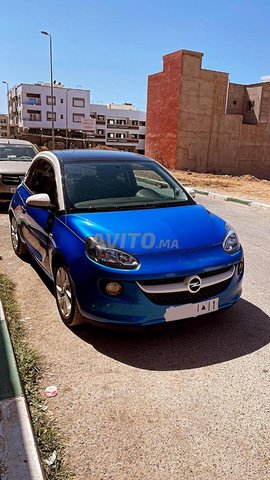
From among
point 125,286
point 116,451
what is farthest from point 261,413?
point 125,286

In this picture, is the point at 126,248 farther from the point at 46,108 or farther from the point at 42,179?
the point at 46,108

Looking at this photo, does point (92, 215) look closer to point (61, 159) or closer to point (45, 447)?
point (61, 159)

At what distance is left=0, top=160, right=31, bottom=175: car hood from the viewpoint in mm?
8984

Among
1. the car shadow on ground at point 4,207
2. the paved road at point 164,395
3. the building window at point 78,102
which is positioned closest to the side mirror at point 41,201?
the paved road at point 164,395

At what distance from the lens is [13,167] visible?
9.20 m

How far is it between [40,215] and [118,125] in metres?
96.6

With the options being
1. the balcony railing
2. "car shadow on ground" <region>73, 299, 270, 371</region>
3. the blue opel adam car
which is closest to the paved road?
"car shadow on ground" <region>73, 299, 270, 371</region>

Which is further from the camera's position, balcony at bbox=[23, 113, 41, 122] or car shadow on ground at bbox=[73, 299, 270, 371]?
balcony at bbox=[23, 113, 41, 122]

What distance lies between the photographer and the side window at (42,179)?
168 inches

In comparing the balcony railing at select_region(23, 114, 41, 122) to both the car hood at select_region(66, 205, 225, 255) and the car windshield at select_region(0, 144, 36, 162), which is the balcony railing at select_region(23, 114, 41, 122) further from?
the car hood at select_region(66, 205, 225, 255)

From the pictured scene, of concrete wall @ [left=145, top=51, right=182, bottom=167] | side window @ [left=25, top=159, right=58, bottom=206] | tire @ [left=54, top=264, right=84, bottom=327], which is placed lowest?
tire @ [left=54, top=264, right=84, bottom=327]

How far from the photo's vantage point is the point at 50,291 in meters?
4.59

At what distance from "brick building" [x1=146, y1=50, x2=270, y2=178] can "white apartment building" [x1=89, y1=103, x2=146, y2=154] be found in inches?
2614

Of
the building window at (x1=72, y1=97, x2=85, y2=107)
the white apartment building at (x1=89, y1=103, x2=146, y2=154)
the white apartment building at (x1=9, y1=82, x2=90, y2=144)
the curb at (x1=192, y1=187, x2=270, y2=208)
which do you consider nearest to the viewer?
the curb at (x1=192, y1=187, x2=270, y2=208)
